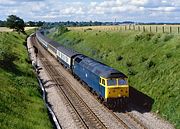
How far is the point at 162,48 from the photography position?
39.2 m

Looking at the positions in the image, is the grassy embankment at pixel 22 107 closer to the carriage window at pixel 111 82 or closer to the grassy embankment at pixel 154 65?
the carriage window at pixel 111 82

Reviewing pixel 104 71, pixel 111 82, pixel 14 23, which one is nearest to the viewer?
pixel 111 82

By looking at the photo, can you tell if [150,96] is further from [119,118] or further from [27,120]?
[27,120]

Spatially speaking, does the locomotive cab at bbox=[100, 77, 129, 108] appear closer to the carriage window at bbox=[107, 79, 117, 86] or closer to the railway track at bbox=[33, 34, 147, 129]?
the carriage window at bbox=[107, 79, 117, 86]

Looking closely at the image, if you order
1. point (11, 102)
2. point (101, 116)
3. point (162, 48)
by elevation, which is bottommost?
point (101, 116)

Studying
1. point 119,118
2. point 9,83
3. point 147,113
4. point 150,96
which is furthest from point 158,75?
point 9,83

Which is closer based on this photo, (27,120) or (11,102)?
(27,120)

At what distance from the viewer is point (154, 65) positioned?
119 feet

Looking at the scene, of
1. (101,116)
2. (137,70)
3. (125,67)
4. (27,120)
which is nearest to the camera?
(27,120)

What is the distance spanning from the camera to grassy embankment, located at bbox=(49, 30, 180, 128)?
2948 centimetres

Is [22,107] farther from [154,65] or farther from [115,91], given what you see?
[154,65]

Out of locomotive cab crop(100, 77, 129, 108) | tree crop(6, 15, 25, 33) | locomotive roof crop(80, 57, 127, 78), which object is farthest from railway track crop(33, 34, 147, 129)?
tree crop(6, 15, 25, 33)

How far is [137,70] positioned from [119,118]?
11.1 metres

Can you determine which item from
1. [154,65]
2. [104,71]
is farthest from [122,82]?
[154,65]
